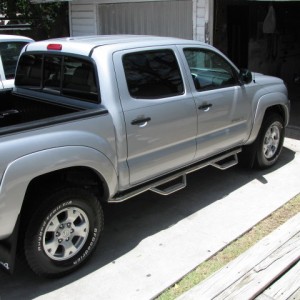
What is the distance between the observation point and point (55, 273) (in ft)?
11.4

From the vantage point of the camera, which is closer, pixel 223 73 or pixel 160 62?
pixel 160 62

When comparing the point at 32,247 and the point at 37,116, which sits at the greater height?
the point at 37,116

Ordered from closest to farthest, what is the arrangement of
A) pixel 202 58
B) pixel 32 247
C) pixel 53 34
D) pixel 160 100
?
pixel 32 247
pixel 160 100
pixel 202 58
pixel 53 34

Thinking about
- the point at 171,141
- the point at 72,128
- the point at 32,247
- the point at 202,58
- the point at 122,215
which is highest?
the point at 202,58

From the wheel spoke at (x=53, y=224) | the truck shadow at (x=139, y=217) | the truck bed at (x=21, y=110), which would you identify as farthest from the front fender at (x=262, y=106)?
the wheel spoke at (x=53, y=224)

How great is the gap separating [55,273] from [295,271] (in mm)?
1922

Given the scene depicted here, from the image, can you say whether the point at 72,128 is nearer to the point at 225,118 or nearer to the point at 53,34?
the point at 225,118

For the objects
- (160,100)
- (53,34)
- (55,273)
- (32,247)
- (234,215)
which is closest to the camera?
(32,247)

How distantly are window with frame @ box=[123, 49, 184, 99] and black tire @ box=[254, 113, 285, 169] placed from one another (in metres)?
1.71

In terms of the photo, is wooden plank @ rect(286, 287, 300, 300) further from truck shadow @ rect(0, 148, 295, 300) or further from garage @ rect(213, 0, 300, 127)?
garage @ rect(213, 0, 300, 127)

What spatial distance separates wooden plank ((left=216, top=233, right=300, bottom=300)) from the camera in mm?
3303

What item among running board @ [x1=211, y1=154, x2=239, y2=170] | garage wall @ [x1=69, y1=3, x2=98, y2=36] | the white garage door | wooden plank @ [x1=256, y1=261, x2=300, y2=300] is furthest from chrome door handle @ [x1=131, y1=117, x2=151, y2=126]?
garage wall @ [x1=69, y1=3, x2=98, y2=36]

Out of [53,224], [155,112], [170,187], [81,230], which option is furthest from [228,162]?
[53,224]

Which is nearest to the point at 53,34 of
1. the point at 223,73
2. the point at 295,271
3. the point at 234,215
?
the point at 223,73
